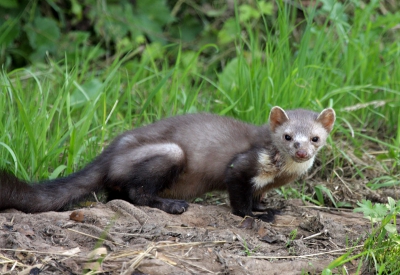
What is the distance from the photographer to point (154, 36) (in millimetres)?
9297

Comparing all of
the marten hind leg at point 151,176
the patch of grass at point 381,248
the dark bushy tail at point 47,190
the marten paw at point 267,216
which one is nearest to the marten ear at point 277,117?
the marten paw at point 267,216

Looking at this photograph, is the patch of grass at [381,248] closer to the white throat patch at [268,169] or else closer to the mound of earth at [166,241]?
the mound of earth at [166,241]

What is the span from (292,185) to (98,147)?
177cm

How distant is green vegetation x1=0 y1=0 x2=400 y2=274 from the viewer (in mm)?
5359

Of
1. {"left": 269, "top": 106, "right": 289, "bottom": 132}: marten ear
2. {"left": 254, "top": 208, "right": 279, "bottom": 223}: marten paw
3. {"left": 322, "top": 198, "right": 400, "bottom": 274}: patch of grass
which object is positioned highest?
{"left": 269, "top": 106, "right": 289, "bottom": 132}: marten ear

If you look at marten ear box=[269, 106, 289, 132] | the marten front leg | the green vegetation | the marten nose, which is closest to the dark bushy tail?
the green vegetation

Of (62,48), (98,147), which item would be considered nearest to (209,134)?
(98,147)

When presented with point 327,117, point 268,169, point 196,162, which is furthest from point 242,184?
point 327,117

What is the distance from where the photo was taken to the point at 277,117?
5.16 meters

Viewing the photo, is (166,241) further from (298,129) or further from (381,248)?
(298,129)

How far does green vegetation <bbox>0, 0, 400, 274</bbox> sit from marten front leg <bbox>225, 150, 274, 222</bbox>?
851mm

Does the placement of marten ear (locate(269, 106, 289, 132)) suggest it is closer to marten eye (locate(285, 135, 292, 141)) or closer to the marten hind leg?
marten eye (locate(285, 135, 292, 141))

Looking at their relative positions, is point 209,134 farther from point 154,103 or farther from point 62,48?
point 62,48

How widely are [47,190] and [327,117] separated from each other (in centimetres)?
225
